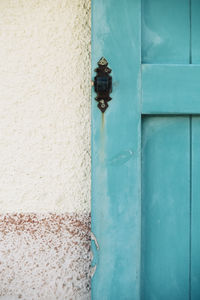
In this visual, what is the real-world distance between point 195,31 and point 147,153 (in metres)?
0.38

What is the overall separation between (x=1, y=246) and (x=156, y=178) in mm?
490

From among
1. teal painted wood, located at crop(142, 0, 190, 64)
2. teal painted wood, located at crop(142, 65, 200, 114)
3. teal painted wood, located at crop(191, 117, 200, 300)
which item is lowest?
teal painted wood, located at crop(191, 117, 200, 300)

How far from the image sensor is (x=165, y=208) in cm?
69

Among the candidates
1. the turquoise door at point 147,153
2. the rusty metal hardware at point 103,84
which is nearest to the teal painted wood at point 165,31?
the turquoise door at point 147,153

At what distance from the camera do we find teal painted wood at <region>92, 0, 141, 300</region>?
0.64 m

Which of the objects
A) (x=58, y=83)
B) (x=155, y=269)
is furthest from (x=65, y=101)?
(x=155, y=269)

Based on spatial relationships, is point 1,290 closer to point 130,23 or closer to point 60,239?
point 60,239

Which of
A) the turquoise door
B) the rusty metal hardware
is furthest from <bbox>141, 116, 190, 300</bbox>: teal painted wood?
the rusty metal hardware

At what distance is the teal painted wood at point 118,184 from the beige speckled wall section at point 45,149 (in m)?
0.06

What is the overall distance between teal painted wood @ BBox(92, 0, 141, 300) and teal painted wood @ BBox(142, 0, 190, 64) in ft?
0.23

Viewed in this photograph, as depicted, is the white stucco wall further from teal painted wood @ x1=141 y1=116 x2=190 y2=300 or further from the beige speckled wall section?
teal painted wood @ x1=141 y1=116 x2=190 y2=300

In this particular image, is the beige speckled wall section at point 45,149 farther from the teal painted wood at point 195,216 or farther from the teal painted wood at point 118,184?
the teal painted wood at point 195,216

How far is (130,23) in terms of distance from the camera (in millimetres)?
632

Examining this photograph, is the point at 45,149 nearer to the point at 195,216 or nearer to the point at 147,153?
the point at 147,153
